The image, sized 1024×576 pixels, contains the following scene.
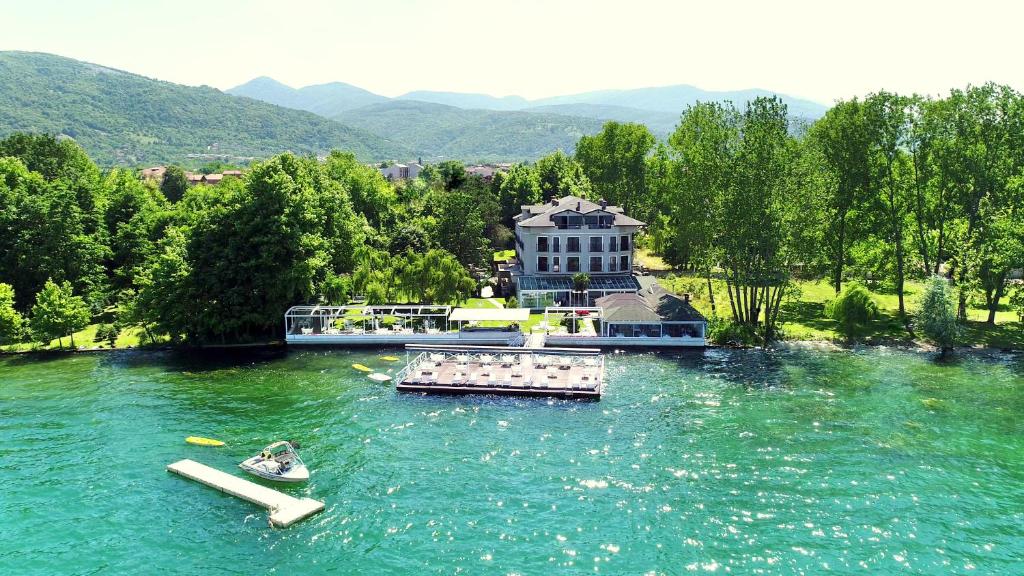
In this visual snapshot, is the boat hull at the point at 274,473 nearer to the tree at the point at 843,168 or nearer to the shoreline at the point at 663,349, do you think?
the shoreline at the point at 663,349

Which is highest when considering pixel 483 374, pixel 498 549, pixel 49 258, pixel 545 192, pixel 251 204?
pixel 545 192

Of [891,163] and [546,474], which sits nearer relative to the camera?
[546,474]

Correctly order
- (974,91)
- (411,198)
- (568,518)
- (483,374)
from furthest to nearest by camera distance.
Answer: (411,198) < (974,91) < (483,374) < (568,518)

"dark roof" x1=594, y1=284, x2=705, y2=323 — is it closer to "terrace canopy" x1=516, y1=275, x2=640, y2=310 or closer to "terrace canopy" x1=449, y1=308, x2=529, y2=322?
"terrace canopy" x1=516, y1=275, x2=640, y2=310

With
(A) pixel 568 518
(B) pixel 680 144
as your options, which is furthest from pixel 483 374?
(B) pixel 680 144

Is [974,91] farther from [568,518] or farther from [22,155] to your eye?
[22,155]

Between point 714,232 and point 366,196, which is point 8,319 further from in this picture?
point 714,232

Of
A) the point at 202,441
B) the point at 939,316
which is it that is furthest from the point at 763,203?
the point at 202,441
